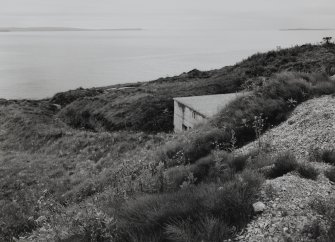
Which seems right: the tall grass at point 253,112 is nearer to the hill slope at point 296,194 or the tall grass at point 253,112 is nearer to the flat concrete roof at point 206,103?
the hill slope at point 296,194

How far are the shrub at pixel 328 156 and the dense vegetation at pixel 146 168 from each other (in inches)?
0.9

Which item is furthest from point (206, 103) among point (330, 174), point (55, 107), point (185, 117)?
point (55, 107)

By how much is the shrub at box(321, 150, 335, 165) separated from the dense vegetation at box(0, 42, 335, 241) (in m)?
0.02

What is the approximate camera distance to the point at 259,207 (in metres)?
5.43

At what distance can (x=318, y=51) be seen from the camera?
36.9 meters

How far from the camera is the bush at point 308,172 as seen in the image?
6.71 m

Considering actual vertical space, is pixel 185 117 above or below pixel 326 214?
below

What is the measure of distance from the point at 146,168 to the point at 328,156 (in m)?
4.98

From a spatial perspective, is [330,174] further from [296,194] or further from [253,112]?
[253,112]

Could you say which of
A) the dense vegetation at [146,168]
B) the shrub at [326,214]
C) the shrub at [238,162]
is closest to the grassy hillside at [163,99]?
the dense vegetation at [146,168]

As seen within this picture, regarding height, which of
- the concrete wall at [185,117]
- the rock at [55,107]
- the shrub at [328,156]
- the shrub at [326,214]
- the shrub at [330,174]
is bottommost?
the rock at [55,107]

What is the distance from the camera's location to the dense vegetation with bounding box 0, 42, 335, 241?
5488 mm

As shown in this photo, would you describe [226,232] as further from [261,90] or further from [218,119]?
[261,90]

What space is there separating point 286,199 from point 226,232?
141 cm
